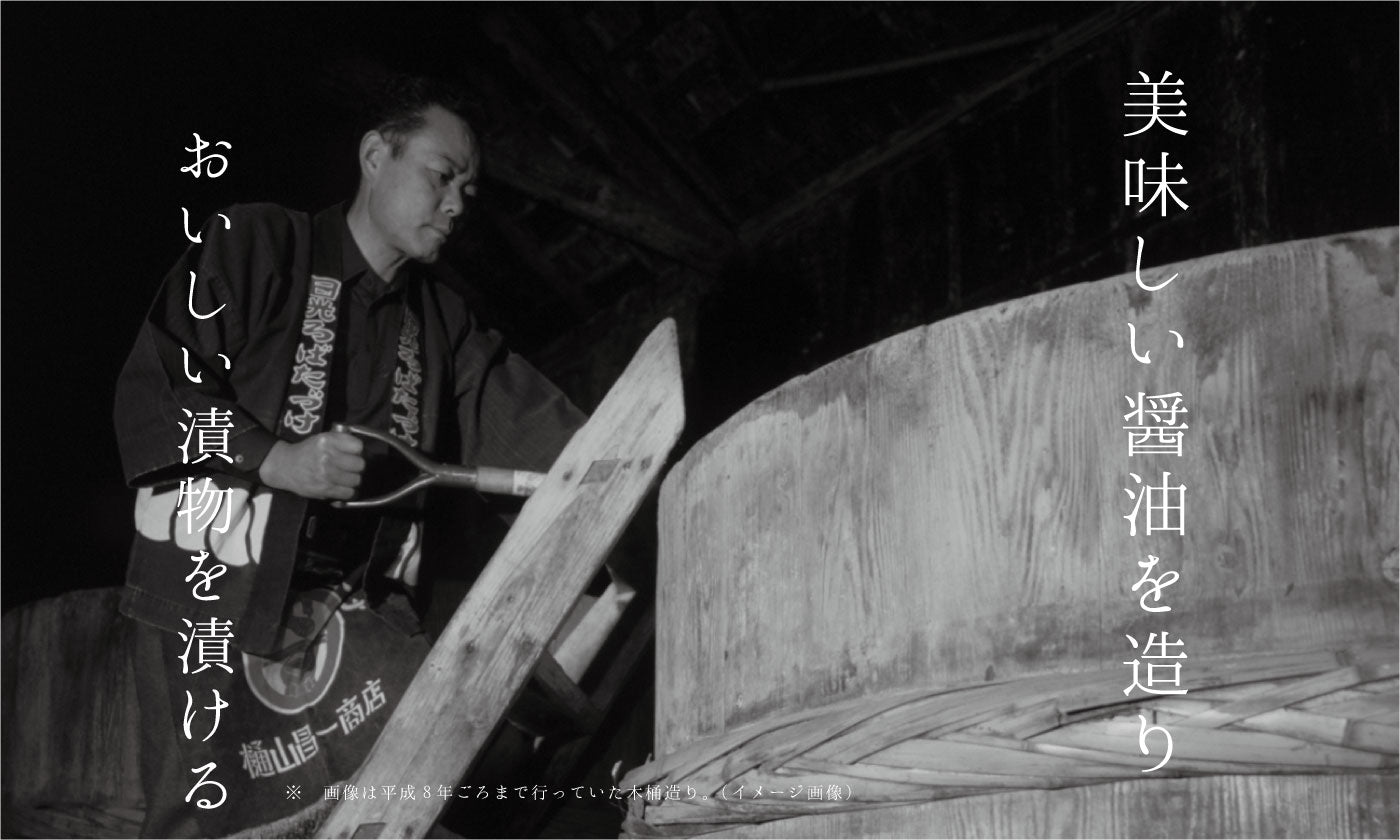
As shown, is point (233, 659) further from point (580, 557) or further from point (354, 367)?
point (580, 557)

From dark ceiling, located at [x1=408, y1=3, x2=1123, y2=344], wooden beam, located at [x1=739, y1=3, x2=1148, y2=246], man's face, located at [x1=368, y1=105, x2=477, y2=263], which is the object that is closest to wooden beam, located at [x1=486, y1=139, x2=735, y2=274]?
dark ceiling, located at [x1=408, y1=3, x2=1123, y2=344]

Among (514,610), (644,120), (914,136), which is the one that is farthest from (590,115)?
(514,610)

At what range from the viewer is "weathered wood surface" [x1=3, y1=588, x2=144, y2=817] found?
160 inches

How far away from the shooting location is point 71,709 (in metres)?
4.20

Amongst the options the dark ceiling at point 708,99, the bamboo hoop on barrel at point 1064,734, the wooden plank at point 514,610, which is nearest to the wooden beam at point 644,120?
the dark ceiling at point 708,99

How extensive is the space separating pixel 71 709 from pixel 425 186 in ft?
5.96

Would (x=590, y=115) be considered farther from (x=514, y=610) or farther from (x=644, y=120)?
(x=514, y=610)

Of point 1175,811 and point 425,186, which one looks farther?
point 425,186

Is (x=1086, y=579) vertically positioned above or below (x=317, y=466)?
below

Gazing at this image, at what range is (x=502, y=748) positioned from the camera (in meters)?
3.23

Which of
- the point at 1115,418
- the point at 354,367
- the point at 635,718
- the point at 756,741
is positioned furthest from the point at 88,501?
the point at 1115,418

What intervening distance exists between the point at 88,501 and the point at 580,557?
4.43 meters

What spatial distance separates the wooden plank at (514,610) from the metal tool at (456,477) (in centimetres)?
38

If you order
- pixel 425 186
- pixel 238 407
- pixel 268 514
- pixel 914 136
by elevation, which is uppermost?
pixel 914 136
